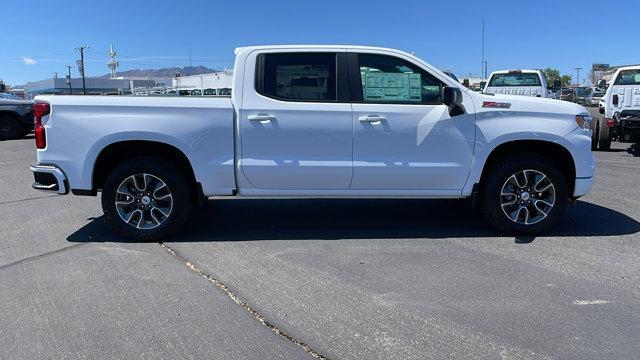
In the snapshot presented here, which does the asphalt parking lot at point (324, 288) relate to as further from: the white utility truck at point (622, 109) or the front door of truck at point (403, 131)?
the white utility truck at point (622, 109)

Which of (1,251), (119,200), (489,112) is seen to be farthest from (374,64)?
(1,251)

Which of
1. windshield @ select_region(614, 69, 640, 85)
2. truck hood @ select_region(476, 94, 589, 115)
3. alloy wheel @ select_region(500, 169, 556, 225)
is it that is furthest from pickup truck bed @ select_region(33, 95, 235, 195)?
windshield @ select_region(614, 69, 640, 85)

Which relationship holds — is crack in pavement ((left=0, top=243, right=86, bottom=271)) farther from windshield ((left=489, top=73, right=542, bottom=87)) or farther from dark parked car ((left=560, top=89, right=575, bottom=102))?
Result: dark parked car ((left=560, top=89, right=575, bottom=102))

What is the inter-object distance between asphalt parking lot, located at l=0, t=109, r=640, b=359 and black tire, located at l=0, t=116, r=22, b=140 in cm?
1438

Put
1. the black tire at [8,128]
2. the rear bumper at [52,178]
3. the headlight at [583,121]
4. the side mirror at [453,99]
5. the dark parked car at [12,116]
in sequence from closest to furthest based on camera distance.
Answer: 1. the side mirror at [453,99]
2. the rear bumper at [52,178]
3. the headlight at [583,121]
4. the dark parked car at [12,116]
5. the black tire at [8,128]

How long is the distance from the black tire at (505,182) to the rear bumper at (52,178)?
4406 millimetres

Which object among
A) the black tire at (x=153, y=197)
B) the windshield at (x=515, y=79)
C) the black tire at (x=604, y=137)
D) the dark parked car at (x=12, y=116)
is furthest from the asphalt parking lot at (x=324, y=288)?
the dark parked car at (x=12, y=116)

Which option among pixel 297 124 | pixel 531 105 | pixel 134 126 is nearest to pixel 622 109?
pixel 531 105

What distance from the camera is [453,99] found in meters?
5.52

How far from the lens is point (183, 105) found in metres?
5.54

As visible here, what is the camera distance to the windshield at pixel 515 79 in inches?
697

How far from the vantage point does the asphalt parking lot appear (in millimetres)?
3537

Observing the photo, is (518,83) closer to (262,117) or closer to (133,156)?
(262,117)

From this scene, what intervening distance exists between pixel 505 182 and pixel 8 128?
62.0 ft
